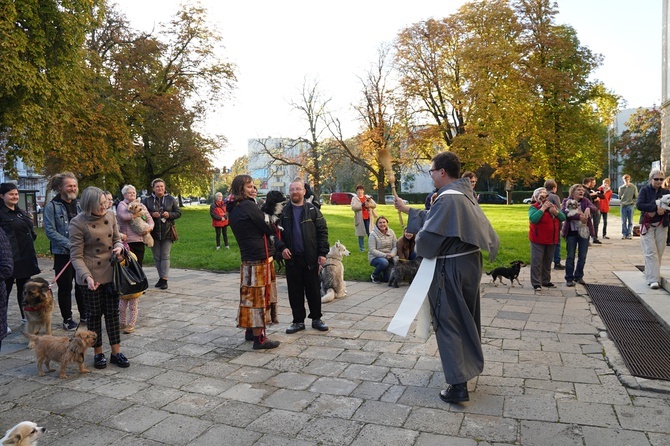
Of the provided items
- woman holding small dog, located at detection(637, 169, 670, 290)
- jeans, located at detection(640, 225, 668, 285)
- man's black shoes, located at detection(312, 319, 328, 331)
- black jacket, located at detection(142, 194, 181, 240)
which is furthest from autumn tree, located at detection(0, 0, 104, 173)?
jeans, located at detection(640, 225, 668, 285)

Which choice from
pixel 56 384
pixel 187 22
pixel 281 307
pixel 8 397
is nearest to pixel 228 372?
pixel 56 384

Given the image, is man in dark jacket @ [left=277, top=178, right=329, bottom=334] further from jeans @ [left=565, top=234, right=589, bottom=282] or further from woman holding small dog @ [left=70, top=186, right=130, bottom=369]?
jeans @ [left=565, top=234, right=589, bottom=282]

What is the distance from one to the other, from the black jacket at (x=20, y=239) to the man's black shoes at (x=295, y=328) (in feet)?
11.9

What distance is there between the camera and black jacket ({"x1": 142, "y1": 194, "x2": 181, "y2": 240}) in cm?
916

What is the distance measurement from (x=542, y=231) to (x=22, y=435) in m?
7.76

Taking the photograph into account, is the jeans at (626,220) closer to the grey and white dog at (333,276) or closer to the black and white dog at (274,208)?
the grey and white dog at (333,276)

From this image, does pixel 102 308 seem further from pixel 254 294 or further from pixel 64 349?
pixel 254 294

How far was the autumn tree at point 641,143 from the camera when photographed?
48.1 meters

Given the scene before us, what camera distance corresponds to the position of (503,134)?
29594 millimetres

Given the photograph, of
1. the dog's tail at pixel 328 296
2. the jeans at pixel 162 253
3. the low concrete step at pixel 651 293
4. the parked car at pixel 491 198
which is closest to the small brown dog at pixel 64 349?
the dog's tail at pixel 328 296

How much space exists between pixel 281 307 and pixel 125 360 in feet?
10.0

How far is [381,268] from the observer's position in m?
9.74

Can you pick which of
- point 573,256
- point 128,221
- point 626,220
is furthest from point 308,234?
point 626,220

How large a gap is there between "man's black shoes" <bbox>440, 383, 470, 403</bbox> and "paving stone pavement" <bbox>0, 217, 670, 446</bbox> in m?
0.06
